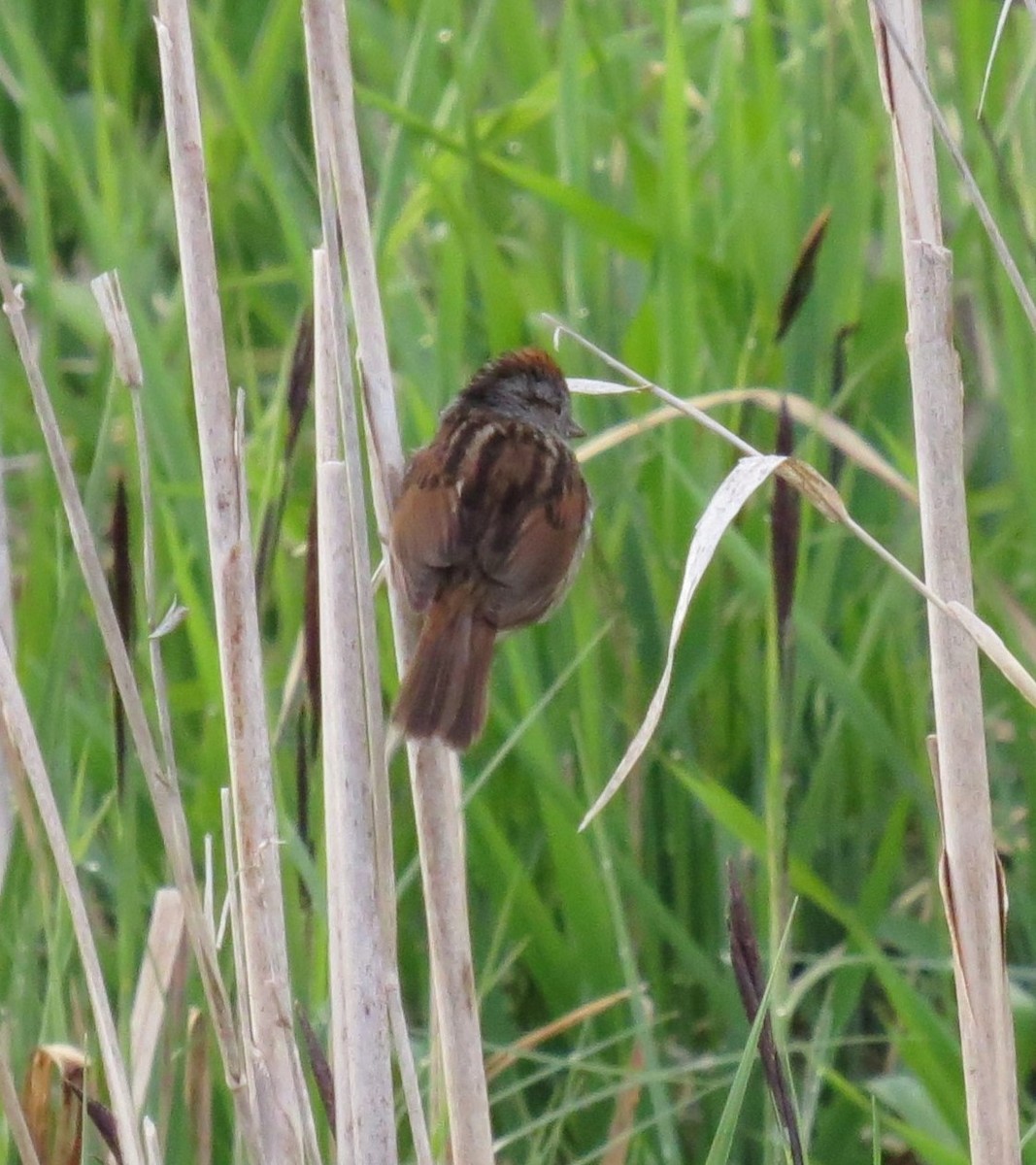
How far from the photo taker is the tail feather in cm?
187

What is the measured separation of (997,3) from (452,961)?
1.89 metres

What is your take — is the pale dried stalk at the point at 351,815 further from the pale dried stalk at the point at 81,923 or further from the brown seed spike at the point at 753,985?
the brown seed spike at the point at 753,985

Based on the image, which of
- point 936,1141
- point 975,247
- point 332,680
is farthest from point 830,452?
point 332,680

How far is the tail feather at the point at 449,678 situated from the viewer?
1.87 meters

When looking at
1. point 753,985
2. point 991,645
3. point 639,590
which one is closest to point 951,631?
point 991,645

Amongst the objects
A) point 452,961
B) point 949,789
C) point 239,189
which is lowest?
point 452,961

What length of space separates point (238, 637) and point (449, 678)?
1.12 feet

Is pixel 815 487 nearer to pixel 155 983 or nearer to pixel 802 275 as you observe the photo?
pixel 802 275

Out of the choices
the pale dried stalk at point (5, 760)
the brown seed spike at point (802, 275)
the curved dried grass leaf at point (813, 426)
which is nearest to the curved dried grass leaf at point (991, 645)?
the brown seed spike at point (802, 275)

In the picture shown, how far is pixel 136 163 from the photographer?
10.4 feet

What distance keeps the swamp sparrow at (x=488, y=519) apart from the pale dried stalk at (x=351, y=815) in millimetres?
266

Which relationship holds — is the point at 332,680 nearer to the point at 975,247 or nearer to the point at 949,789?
the point at 949,789

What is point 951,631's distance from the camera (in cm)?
161

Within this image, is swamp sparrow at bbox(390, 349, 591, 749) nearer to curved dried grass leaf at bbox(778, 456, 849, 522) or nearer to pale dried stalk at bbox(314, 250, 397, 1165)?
pale dried stalk at bbox(314, 250, 397, 1165)
